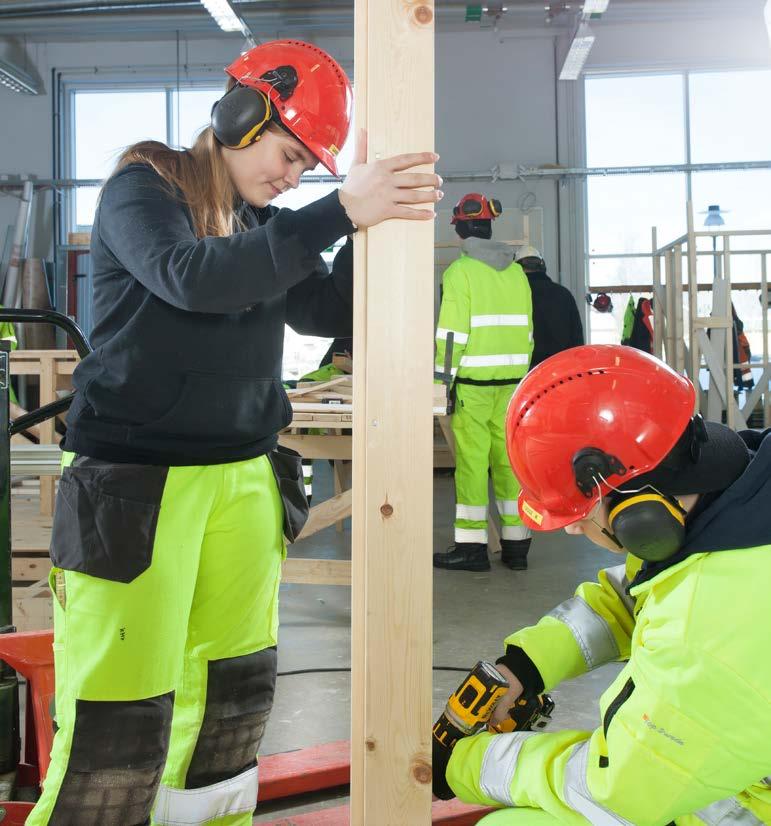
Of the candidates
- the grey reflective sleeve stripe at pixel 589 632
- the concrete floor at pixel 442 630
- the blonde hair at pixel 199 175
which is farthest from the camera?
the concrete floor at pixel 442 630

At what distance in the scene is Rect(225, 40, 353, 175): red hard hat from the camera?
64.7 inches

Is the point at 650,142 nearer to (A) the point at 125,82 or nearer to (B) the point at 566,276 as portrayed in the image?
(B) the point at 566,276

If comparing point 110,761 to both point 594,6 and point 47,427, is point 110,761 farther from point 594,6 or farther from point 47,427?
point 594,6

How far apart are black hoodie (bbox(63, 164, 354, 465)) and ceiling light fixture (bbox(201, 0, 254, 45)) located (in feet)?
29.9

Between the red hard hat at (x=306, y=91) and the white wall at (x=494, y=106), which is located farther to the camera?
the white wall at (x=494, y=106)

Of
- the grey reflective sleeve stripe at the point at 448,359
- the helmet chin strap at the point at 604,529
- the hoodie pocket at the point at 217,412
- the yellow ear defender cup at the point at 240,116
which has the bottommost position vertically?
the helmet chin strap at the point at 604,529

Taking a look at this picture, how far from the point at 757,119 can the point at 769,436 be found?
11.5 metres

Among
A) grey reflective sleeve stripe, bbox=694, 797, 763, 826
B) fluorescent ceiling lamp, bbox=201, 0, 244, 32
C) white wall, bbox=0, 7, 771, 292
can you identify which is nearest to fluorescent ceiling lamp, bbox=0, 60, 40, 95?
fluorescent ceiling lamp, bbox=201, 0, 244, 32

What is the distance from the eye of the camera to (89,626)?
4.91 feet

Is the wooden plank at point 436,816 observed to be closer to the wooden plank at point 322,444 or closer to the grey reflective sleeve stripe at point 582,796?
the grey reflective sleeve stripe at point 582,796

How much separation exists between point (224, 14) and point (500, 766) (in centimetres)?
1010

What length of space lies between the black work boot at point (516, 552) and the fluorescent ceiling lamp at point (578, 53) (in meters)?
6.61

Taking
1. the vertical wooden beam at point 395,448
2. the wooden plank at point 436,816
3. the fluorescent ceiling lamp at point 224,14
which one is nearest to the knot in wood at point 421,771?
the vertical wooden beam at point 395,448

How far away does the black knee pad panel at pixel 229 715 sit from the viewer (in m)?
1.75
